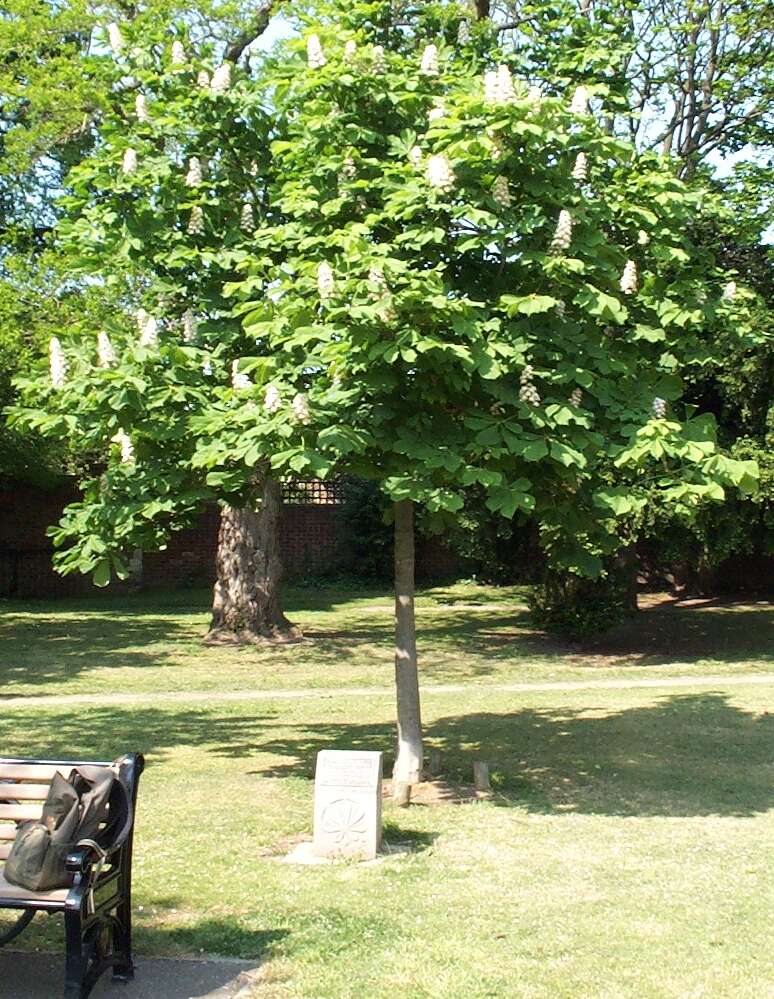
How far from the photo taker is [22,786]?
5828 millimetres

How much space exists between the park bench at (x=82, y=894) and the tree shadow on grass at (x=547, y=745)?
420 cm

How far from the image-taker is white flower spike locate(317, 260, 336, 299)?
7582 mm

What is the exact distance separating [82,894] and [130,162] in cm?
540

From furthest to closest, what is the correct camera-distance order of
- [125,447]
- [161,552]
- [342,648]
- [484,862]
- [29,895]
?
[161,552], [342,648], [125,447], [484,862], [29,895]

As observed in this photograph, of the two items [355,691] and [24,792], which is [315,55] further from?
[355,691]

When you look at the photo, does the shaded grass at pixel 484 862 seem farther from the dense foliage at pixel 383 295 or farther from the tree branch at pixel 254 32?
the tree branch at pixel 254 32

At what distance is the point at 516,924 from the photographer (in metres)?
6.18

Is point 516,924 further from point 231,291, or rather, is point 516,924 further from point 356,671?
point 356,671

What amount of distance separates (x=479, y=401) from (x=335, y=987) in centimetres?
426

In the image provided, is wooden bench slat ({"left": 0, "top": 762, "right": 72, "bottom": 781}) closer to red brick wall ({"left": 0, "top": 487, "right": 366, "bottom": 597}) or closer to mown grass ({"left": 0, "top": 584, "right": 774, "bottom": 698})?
mown grass ({"left": 0, "top": 584, "right": 774, "bottom": 698})

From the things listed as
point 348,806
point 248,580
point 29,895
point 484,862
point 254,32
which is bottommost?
point 484,862

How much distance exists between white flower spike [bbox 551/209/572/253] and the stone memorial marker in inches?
Result: 134

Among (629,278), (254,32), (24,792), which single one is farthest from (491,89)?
(254,32)

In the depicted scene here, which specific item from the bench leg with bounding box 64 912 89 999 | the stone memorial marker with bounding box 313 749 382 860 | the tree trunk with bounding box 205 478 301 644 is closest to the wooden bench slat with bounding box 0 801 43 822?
the bench leg with bounding box 64 912 89 999
